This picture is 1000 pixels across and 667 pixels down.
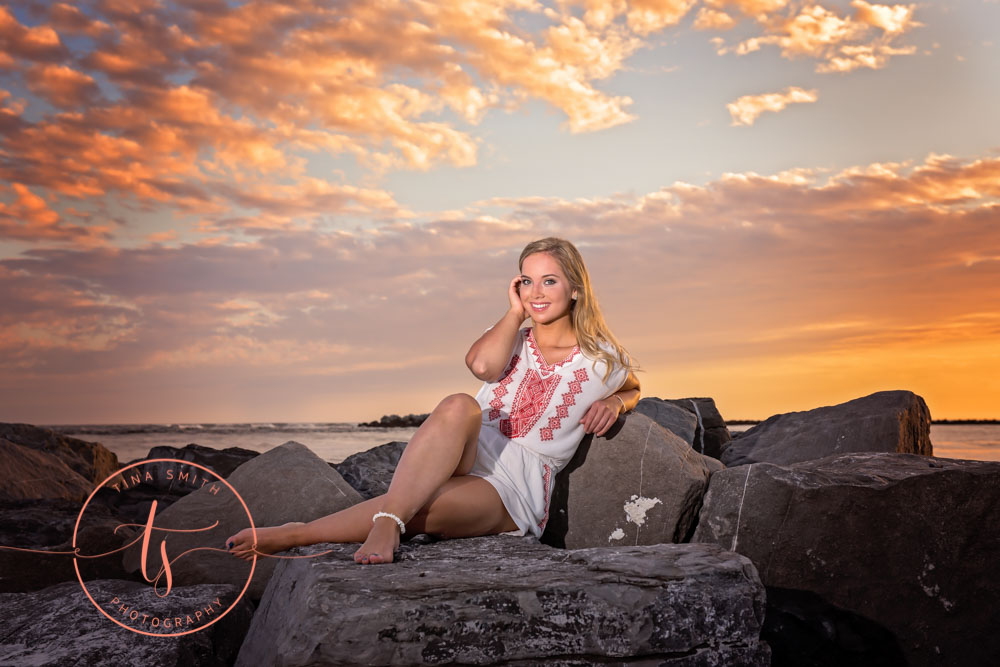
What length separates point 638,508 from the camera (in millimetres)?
4438

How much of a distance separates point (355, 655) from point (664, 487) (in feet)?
7.43

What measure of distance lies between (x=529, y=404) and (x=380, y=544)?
140 cm

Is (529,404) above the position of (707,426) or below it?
above

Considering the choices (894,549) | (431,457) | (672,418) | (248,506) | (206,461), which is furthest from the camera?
(206,461)

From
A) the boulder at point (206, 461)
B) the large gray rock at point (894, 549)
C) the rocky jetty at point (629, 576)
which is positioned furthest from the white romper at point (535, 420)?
the boulder at point (206, 461)

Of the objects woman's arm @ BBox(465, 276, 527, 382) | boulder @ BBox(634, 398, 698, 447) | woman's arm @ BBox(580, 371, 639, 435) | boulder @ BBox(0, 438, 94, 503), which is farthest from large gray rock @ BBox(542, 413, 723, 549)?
boulder @ BBox(0, 438, 94, 503)

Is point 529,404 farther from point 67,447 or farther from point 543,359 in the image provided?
point 67,447

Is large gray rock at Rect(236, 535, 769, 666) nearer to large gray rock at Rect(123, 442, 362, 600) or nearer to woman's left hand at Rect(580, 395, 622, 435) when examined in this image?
woman's left hand at Rect(580, 395, 622, 435)

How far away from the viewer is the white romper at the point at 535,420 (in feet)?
14.0

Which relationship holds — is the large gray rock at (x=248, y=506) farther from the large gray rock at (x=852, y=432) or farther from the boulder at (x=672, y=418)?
the large gray rock at (x=852, y=432)

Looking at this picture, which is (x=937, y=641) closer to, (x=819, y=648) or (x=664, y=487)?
(x=819, y=648)

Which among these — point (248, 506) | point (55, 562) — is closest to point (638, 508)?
point (248, 506)

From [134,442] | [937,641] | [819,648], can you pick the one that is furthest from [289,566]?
[134,442]

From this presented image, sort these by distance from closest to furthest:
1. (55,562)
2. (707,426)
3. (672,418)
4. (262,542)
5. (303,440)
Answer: (262,542) → (55,562) → (672,418) → (707,426) → (303,440)
